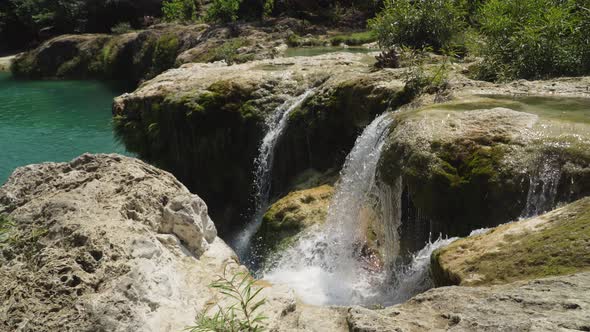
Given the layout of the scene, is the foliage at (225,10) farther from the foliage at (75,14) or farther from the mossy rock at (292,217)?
the mossy rock at (292,217)

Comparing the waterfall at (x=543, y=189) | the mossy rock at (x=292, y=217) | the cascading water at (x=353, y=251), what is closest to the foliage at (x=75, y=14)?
the mossy rock at (x=292, y=217)

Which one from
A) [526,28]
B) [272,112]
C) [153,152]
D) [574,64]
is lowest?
[153,152]

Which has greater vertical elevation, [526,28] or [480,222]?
[526,28]

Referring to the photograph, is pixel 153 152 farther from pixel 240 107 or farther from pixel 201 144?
pixel 240 107

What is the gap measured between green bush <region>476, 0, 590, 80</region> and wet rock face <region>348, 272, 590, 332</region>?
21.1 ft

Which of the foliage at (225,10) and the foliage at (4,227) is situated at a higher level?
the foliage at (225,10)

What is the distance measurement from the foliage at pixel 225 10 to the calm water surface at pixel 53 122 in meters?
6.10

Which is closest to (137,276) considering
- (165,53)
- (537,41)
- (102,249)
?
(102,249)

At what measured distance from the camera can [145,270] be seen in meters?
3.92

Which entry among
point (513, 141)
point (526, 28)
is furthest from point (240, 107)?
point (513, 141)

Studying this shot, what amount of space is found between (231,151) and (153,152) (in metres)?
2.20

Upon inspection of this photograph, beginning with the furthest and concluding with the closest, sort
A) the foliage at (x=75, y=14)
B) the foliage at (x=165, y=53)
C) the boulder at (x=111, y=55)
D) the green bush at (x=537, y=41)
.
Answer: the foliage at (x=75, y=14) → the boulder at (x=111, y=55) → the foliage at (x=165, y=53) → the green bush at (x=537, y=41)

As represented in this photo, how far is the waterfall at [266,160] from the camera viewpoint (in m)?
10.2

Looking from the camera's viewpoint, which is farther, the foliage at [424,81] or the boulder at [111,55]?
the boulder at [111,55]
